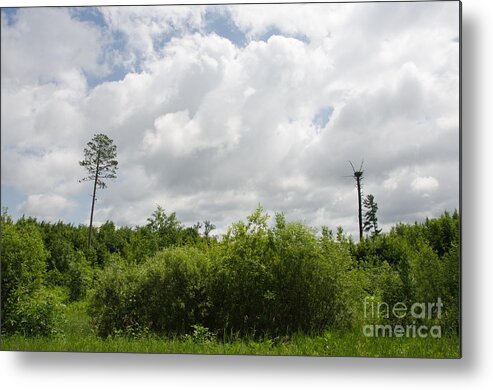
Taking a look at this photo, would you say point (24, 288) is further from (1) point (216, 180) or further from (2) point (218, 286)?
(1) point (216, 180)

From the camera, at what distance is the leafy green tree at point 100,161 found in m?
5.92

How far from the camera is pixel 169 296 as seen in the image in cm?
611

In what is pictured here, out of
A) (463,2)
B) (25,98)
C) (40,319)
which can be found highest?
(463,2)

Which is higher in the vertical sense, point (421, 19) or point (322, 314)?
point (421, 19)

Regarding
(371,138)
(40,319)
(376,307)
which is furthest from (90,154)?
(376,307)

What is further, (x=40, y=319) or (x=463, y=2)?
(x=40, y=319)

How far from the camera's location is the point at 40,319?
6098 millimetres

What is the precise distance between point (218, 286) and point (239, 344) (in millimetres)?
562

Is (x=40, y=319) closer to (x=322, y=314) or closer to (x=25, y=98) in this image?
(x=25, y=98)

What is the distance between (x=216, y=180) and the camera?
5941mm

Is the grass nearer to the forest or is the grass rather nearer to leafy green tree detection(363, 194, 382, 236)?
the forest

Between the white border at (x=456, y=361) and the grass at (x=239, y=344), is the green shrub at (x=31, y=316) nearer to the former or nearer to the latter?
the grass at (x=239, y=344)

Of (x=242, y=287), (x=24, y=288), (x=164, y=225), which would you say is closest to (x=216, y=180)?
(x=164, y=225)

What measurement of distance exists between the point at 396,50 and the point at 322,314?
2.38 metres
